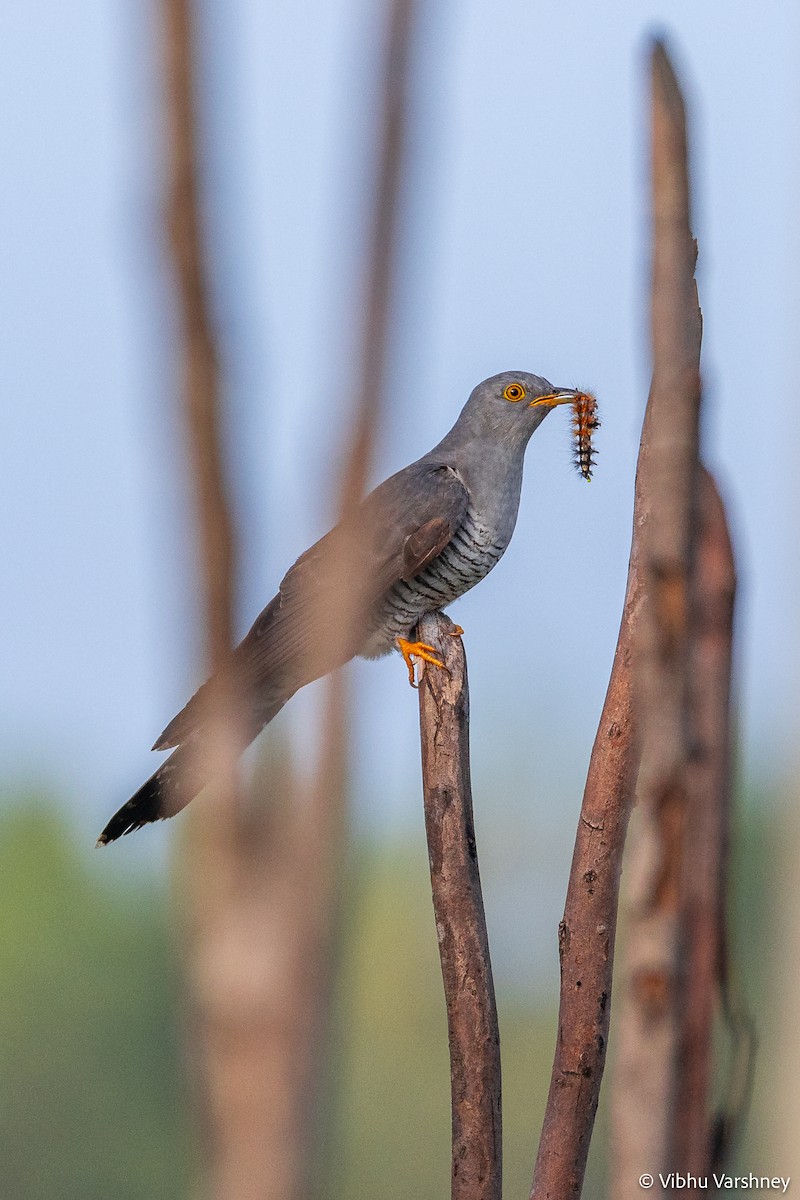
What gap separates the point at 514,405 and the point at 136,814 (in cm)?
217

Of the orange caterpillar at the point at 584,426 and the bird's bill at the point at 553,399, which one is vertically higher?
the bird's bill at the point at 553,399

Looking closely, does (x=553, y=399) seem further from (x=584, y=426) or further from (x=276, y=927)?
(x=276, y=927)

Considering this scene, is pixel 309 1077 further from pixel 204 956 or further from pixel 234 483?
pixel 234 483

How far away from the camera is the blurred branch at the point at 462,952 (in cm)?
268

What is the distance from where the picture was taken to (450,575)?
4.52 meters

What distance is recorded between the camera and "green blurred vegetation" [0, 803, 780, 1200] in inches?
612

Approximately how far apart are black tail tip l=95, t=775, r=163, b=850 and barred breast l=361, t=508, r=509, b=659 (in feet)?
3.71

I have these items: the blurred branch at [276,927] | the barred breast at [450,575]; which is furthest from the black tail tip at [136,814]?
the blurred branch at [276,927]

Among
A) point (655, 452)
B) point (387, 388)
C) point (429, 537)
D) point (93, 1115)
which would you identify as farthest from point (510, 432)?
point (93, 1115)

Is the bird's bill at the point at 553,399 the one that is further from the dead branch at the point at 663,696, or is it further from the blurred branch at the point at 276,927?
the blurred branch at the point at 276,927

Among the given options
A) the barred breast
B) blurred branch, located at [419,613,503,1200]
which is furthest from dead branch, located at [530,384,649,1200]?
the barred breast

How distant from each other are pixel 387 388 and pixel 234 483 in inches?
3.4

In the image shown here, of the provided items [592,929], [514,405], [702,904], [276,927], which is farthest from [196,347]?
[514,405]

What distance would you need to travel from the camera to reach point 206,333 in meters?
0.56
